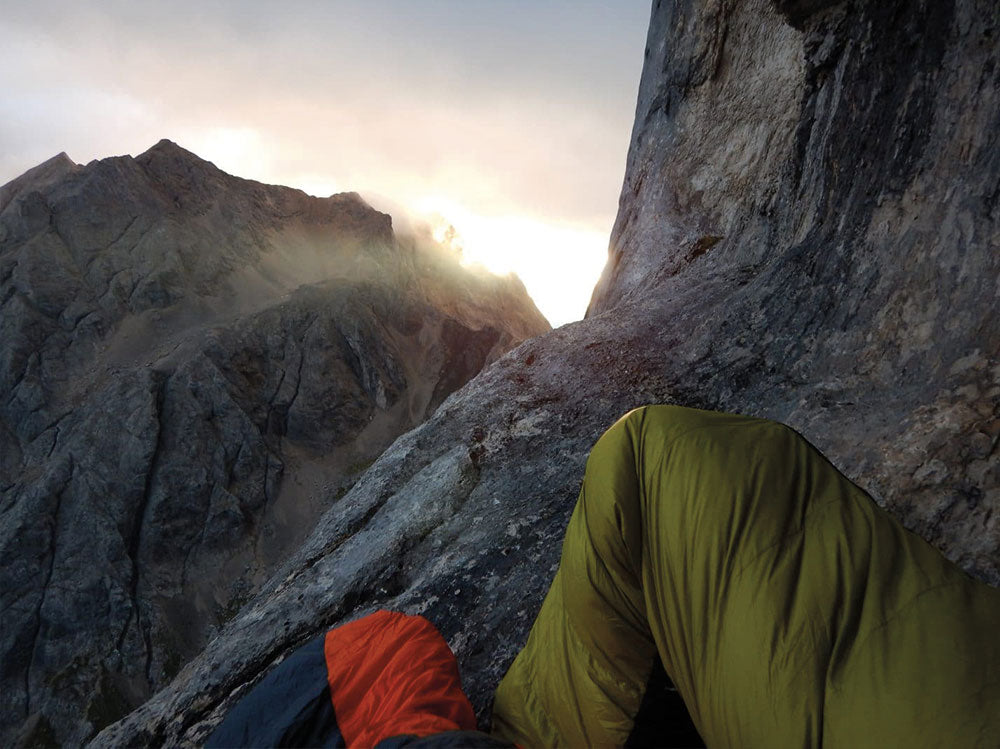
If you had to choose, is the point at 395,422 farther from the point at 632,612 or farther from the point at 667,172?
the point at 632,612

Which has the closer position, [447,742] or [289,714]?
[447,742]

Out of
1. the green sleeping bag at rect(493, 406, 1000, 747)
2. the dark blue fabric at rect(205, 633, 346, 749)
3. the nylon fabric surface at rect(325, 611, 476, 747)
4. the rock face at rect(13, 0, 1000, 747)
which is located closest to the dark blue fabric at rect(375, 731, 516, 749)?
the nylon fabric surface at rect(325, 611, 476, 747)

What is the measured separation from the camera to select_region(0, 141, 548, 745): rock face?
134ft

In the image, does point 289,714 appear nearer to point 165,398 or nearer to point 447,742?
point 447,742

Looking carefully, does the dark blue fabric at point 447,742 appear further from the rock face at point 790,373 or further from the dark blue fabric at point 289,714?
the rock face at point 790,373

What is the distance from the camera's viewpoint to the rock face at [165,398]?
134ft

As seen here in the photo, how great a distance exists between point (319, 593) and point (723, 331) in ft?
19.8

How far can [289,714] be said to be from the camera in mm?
2941

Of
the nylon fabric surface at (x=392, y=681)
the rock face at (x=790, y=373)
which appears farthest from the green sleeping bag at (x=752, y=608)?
the rock face at (x=790, y=373)

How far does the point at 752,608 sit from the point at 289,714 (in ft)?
8.12

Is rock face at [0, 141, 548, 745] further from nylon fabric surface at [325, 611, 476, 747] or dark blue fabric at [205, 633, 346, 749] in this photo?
nylon fabric surface at [325, 611, 476, 747]

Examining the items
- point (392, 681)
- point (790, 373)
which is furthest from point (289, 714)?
point (790, 373)

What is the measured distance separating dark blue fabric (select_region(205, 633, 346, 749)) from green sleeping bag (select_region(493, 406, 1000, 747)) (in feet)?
3.91

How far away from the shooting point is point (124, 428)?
48.9 m
